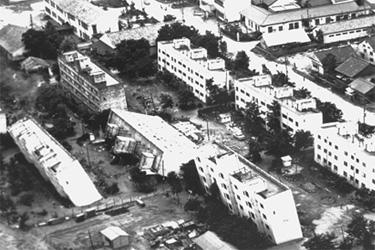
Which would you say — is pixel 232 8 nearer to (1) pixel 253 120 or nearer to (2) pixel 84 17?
(2) pixel 84 17

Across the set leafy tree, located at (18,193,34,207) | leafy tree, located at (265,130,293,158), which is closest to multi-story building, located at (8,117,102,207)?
leafy tree, located at (18,193,34,207)

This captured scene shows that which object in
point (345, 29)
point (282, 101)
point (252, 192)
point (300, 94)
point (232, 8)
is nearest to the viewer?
point (252, 192)

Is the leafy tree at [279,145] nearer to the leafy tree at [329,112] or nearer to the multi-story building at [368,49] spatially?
the leafy tree at [329,112]

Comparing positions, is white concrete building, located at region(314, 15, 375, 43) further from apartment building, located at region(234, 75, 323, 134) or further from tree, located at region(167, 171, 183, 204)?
tree, located at region(167, 171, 183, 204)

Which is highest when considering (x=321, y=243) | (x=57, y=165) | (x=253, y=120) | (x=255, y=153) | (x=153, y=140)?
(x=57, y=165)

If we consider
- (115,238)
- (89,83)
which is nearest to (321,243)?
(115,238)

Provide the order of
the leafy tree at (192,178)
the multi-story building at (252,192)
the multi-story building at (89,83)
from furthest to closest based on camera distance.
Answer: the multi-story building at (89,83)
the leafy tree at (192,178)
the multi-story building at (252,192)

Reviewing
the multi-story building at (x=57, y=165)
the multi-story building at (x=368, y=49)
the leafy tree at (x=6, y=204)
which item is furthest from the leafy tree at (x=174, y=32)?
the leafy tree at (x=6, y=204)
